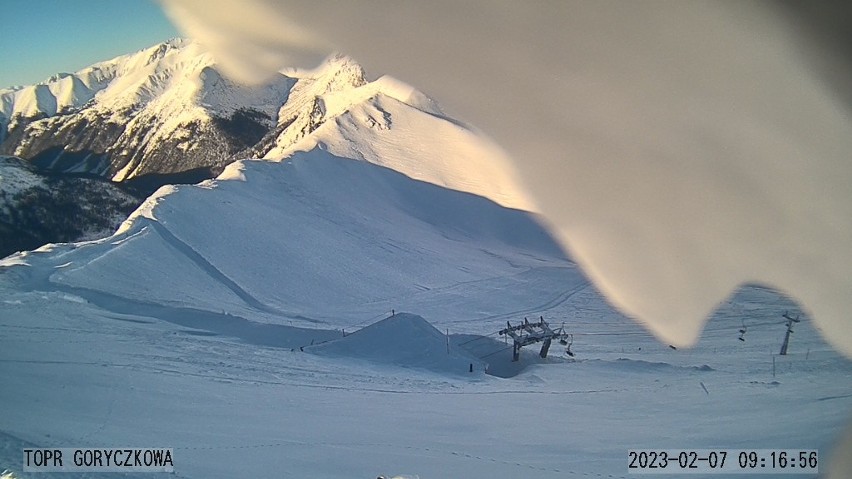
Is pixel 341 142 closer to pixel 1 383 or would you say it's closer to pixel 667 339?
pixel 667 339

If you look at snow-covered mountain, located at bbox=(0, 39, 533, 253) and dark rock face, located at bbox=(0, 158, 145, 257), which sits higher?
snow-covered mountain, located at bbox=(0, 39, 533, 253)

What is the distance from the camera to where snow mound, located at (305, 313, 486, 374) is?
5.09 meters

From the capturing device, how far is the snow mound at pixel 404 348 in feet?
16.7

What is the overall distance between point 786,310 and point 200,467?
3978mm

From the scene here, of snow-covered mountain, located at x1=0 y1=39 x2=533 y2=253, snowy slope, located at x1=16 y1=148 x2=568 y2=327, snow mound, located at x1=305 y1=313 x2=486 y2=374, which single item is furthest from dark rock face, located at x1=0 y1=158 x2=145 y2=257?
snow mound, located at x1=305 y1=313 x2=486 y2=374

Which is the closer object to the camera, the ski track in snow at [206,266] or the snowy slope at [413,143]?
the ski track in snow at [206,266]

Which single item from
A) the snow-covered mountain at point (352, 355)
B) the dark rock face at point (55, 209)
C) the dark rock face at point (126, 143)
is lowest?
the snow-covered mountain at point (352, 355)

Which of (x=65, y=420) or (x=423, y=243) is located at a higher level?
(x=423, y=243)

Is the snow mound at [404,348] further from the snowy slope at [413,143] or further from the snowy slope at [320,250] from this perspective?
the snowy slope at [413,143]

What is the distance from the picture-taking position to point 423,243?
1062cm

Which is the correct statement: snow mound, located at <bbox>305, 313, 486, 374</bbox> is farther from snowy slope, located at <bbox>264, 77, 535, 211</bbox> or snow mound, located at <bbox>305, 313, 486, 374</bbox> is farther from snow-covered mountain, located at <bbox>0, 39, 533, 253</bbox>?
A: snowy slope, located at <bbox>264, 77, 535, 211</bbox>

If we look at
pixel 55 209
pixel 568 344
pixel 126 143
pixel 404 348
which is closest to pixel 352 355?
pixel 404 348

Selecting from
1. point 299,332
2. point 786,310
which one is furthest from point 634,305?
point 299,332

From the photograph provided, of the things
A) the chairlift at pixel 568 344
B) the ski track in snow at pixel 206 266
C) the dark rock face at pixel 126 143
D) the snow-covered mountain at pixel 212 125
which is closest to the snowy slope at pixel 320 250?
the ski track in snow at pixel 206 266
